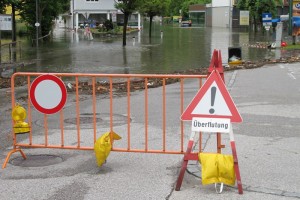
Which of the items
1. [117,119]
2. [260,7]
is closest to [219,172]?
[117,119]

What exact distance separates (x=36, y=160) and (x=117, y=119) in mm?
3387

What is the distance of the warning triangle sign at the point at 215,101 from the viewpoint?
20.1 feet

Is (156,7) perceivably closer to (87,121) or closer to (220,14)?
(220,14)

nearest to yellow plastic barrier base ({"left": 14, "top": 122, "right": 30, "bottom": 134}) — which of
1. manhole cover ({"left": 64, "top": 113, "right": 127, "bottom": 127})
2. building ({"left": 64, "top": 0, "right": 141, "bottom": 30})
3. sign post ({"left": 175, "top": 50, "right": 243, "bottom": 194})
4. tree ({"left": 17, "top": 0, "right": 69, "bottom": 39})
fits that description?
sign post ({"left": 175, "top": 50, "right": 243, "bottom": 194})

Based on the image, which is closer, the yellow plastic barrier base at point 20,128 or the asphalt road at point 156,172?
the asphalt road at point 156,172

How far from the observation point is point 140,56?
3025 centimetres

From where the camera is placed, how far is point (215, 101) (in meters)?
6.17

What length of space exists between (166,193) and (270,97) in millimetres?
8029

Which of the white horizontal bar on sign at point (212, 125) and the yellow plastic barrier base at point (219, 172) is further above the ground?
the white horizontal bar on sign at point (212, 125)

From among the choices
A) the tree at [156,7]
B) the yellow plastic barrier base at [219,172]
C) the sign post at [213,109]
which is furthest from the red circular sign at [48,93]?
the tree at [156,7]

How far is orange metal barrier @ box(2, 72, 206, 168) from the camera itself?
7.60 m

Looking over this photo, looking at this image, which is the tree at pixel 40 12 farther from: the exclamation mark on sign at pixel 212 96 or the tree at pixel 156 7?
the exclamation mark on sign at pixel 212 96

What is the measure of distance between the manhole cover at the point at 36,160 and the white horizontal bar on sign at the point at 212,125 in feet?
7.47

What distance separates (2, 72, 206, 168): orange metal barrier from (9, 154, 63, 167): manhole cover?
0.44 ft
